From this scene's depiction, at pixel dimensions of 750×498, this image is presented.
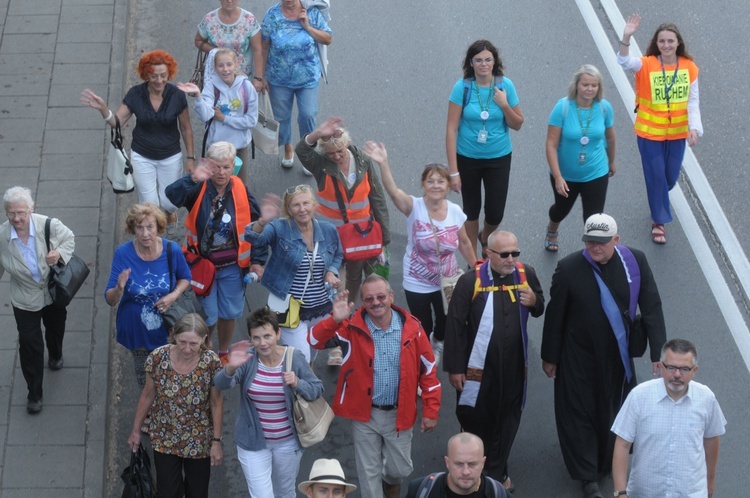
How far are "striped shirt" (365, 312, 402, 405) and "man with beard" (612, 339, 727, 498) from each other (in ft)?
4.89

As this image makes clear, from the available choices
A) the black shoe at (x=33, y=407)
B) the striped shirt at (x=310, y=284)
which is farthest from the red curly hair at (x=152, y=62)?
the black shoe at (x=33, y=407)

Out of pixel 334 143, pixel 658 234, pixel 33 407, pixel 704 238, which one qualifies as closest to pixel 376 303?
pixel 334 143

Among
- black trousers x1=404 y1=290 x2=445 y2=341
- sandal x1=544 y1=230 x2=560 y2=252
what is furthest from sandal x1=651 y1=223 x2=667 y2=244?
black trousers x1=404 y1=290 x2=445 y2=341

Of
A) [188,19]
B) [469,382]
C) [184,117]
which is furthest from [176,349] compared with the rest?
[188,19]

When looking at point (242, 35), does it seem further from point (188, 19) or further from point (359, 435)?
point (359, 435)

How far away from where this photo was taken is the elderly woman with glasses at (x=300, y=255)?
9031 mm

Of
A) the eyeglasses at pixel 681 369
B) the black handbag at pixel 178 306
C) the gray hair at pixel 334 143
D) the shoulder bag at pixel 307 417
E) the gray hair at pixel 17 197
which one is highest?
the gray hair at pixel 334 143

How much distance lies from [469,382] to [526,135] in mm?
4452

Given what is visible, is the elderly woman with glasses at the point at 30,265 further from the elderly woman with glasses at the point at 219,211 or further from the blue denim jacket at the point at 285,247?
the blue denim jacket at the point at 285,247

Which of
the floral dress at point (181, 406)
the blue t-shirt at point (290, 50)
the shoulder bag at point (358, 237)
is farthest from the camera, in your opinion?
the blue t-shirt at point (290, 50)

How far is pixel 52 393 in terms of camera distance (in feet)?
32.1

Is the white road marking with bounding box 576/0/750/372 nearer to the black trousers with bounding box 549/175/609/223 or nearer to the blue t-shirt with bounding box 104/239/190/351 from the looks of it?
the black trousers with bounding box 549/175/609/223

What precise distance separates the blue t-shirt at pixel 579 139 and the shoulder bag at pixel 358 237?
6.46 feet

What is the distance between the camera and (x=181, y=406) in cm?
822
